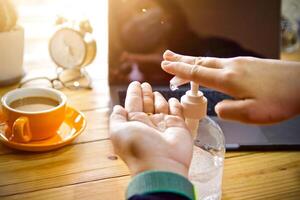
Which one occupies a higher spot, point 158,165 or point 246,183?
point 158,165

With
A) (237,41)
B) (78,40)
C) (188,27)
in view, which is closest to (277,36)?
(237,41)

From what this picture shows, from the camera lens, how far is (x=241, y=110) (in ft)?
1.77

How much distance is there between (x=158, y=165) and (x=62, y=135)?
34 centimetres

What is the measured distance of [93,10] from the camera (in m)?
1.30

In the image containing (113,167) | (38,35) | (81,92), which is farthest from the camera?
(38,35)

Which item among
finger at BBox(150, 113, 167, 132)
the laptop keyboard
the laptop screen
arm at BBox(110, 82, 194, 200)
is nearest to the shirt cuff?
arm at BBox(110, 82, 194, 200)

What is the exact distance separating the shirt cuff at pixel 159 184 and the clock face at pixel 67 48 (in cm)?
60

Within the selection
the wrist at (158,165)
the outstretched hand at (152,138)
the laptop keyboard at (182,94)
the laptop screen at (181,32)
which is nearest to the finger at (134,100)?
the outstretched hand at (152,138)

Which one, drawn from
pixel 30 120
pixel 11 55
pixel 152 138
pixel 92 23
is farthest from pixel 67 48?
pixel 152 138

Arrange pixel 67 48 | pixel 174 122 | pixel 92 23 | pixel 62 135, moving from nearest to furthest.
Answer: pixel 174 122, pixel 62 135, pixel 67 48, pixel 92 23

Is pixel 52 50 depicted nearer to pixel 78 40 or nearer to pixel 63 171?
pixel 78 40

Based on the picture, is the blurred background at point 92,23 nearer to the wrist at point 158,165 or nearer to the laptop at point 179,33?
the laptop at point 179,33

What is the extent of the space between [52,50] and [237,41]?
0.46 m

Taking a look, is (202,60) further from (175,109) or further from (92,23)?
(92,23)
